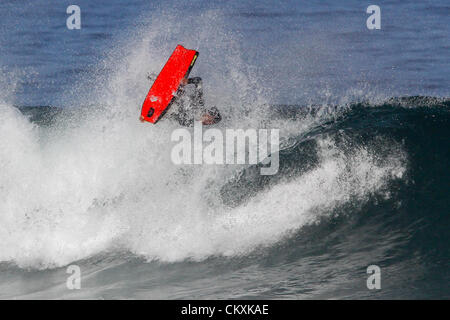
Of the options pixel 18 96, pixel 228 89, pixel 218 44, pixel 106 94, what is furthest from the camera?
pixel 218 44

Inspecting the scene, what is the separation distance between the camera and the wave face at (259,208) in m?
10.4

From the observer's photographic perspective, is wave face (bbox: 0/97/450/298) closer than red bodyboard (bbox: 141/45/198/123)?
Yes

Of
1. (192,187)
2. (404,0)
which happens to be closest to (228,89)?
(192,187)

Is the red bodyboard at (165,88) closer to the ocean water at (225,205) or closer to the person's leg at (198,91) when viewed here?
the person's leg at (198,91)

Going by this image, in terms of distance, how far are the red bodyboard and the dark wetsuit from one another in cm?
16

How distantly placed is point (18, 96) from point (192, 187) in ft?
47.7

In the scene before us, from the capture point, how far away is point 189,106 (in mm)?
12047

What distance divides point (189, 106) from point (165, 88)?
53 centimetres

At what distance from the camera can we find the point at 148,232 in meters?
11.6

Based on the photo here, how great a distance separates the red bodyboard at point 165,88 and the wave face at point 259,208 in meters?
1.35

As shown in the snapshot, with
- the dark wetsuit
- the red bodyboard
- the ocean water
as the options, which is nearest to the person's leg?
the dark wetsuit

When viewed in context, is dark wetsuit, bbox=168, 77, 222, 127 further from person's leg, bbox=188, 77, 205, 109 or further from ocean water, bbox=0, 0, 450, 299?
ocean water, bbox=0, 0, 450, 299

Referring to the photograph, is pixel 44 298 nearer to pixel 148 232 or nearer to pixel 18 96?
pixel 148 232

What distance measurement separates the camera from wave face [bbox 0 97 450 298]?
34.2 ft
